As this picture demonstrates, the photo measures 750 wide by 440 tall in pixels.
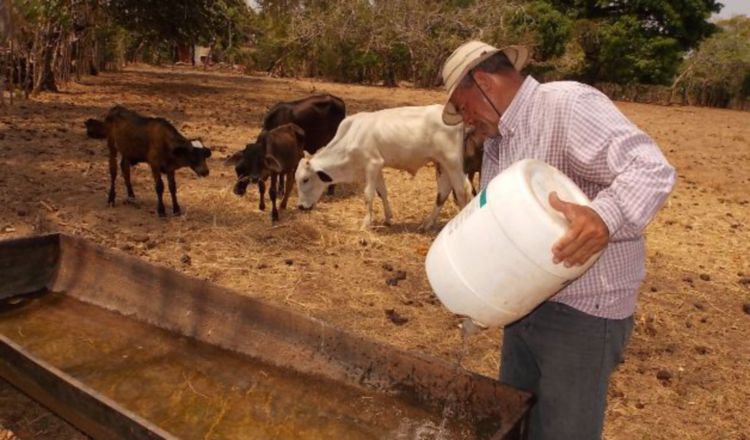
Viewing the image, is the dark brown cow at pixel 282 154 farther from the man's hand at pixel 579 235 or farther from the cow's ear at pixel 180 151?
the man's hand at pixel 579 235

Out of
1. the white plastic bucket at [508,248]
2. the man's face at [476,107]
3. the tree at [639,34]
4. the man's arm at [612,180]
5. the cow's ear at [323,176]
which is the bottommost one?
the cow's ear at [323,176]

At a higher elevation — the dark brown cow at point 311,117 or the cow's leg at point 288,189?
the dark brown cow at point 311,117

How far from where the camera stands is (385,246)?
795 centimetres

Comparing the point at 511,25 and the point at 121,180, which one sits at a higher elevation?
the point at 511,25

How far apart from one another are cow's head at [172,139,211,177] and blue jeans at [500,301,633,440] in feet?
20.4

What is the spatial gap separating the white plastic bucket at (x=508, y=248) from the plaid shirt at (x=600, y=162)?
126mm

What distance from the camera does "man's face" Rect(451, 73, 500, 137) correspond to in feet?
8.59

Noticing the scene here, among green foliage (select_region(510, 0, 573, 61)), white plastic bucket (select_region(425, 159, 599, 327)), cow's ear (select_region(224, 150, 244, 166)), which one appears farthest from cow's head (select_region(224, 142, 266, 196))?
green foliage (select_region(510, 0, 573, 61))

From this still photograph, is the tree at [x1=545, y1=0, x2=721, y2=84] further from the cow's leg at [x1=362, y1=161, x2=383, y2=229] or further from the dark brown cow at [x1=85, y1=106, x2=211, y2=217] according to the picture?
the dark brown cow at [x1=85, y1=106, x2=211, y2=217]

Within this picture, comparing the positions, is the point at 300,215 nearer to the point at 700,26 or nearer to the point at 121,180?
the point at 121,180

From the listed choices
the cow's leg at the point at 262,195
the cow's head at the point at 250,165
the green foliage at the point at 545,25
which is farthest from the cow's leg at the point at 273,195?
the green foliage at the point at 545,25

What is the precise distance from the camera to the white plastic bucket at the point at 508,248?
7.63 feet

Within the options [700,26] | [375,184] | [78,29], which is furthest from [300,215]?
[700,26]

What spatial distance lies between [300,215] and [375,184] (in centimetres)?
120
